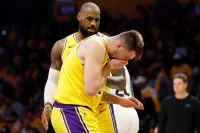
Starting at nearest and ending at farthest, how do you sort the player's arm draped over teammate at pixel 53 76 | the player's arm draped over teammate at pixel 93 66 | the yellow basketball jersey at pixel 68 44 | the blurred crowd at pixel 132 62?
the player's arm draped over teammate at pixel 93 66, the player's arm draped over teammate at pixel 53 76, the yellow basketball jersey at pixel 68 44, the blurred crowd at pixel 132 62

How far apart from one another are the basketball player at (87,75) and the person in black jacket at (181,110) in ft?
10.7

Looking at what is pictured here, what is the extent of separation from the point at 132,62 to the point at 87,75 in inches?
305

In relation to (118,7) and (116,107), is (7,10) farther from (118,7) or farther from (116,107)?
(116,107)

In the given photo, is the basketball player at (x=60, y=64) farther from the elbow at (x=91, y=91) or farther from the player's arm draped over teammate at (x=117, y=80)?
the elbow at (x=91, y=91)

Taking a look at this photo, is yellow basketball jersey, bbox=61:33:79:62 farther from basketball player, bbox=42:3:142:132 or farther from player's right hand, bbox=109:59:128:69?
player's right hand, bbox=109:59:128:69

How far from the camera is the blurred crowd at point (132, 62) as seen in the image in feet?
33.7

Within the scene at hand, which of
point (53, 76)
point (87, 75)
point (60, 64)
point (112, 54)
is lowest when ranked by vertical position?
point (53, 76)

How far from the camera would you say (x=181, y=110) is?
7.76 metres

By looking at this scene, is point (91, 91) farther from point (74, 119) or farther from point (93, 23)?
point (93, 23)

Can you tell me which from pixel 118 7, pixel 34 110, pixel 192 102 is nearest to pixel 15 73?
pixel 34 110

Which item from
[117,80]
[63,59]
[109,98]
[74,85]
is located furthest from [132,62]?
[74,85]

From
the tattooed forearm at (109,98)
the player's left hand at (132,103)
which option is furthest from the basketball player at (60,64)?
the player's left hand at (132,103)

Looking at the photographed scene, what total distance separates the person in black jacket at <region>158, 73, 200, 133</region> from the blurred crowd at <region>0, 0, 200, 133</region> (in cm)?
127

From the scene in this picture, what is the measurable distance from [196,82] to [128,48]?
6978mm
